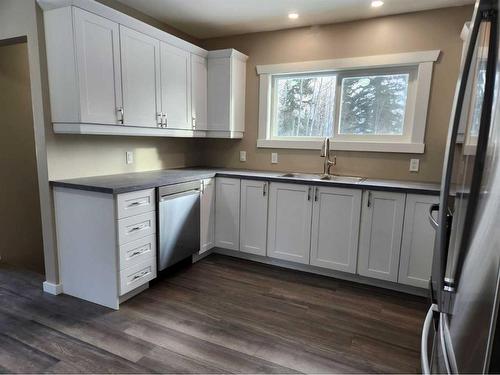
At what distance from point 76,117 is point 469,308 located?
246 cm

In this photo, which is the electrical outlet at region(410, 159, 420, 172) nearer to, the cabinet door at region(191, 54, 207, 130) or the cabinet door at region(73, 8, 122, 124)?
the cabinet door at region(191, 54, 207, 130)

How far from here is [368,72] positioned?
3176mm

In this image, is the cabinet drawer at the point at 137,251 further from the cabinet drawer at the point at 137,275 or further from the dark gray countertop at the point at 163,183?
the dark gray countertop at the point at 163,183

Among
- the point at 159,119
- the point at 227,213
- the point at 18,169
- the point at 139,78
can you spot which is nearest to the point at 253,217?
the point at 227,213

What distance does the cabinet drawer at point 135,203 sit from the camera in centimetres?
226

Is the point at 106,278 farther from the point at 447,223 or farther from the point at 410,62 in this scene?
the point at 410,62

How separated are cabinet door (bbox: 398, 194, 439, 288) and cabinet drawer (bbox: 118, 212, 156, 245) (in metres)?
2.08

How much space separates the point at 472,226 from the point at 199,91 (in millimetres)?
3165

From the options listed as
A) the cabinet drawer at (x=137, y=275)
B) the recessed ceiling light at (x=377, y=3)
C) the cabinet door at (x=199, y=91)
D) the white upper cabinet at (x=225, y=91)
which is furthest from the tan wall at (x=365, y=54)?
the cabinet drawer at (x=137, y=275)

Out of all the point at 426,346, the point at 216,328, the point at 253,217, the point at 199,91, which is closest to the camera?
the point at 426,346

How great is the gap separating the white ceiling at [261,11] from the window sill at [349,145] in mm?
1206

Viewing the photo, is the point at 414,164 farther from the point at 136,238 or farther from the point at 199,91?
the point at 136,238

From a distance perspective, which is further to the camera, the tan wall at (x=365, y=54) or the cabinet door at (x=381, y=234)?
the tan wall at (x=365, y=54)

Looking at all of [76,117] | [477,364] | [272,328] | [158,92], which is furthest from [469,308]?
[158,92]
